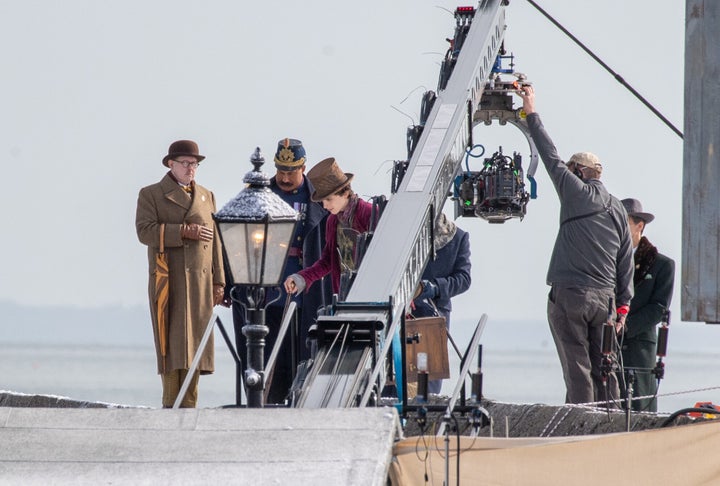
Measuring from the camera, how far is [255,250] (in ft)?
29.7

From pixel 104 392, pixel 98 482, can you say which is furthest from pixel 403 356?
pixel 104 392

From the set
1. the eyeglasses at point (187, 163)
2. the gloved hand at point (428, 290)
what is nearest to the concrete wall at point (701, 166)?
the gloved hand at point (428, 290)

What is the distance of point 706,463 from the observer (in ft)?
24.9

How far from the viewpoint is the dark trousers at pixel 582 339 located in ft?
37.6

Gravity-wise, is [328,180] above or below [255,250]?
above

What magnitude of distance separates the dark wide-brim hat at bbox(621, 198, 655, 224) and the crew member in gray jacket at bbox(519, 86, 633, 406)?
88 cm

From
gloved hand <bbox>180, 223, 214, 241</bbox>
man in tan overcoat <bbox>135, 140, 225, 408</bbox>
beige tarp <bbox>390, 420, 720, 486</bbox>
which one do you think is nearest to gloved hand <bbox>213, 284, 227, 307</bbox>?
man in tan overcoat <bbox>135, 140, 225, 408</bbox>

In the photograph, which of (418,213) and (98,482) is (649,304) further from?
(98,482)

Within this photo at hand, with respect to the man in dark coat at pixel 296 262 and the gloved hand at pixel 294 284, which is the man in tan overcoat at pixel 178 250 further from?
the gloved hand at pixel 294 284

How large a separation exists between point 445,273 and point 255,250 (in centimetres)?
356

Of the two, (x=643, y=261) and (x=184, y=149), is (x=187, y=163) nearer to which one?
(x=184, y=149)

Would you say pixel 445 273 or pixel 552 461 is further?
pixel 445 273

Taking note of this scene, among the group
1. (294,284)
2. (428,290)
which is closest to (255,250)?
(294,284)

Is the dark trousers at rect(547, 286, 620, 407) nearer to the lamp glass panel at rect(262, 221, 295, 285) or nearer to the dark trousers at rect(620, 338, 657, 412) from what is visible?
the dark trousers at rect(620, 338, 657, 412)
